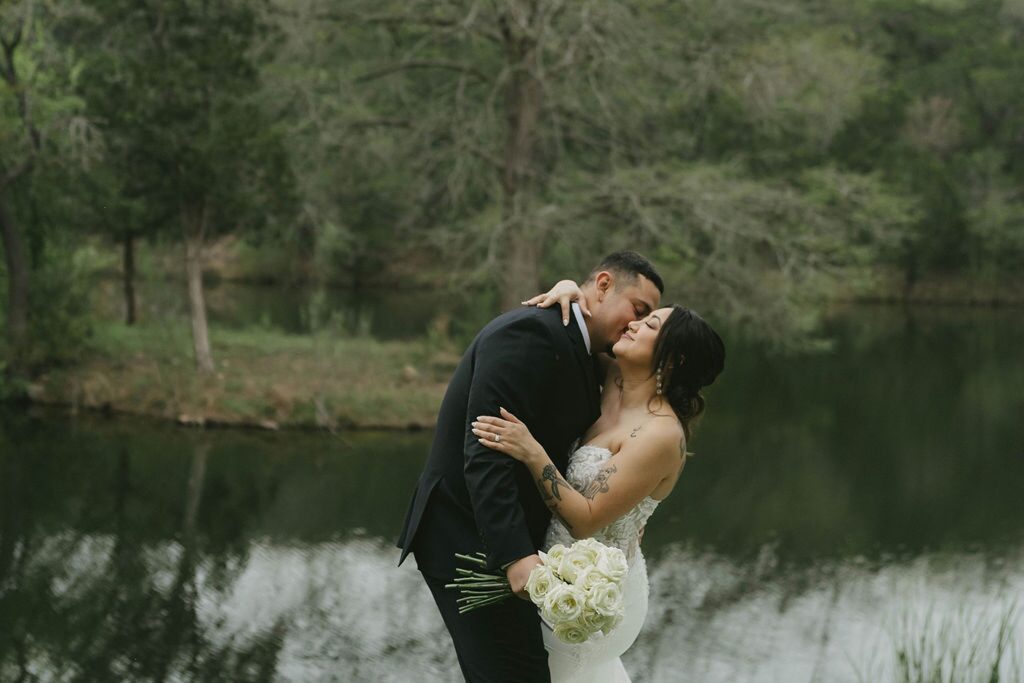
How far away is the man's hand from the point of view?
122 inches

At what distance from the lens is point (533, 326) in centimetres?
Answer: 319

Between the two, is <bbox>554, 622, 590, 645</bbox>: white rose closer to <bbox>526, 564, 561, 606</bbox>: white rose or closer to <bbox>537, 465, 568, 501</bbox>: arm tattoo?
<bbox>526, 564, 561, 606</bbox>: white rose

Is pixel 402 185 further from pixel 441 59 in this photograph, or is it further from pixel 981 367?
pixel 981 367

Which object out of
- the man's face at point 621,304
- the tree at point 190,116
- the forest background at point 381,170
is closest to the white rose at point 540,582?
the man's face at point 621,304

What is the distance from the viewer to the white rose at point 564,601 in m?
2.98

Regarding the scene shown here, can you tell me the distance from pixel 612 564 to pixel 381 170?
53.3 feet

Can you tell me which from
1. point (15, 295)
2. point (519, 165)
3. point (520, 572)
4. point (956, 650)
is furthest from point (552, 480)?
point (519, 165)

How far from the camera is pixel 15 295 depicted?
14.9 meters

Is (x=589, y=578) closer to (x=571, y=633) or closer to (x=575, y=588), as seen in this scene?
(x=575, y=588)

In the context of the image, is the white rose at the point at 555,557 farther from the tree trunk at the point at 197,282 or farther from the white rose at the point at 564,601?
the tree trunk at the point at 197,282

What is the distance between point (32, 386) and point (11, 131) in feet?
10.2

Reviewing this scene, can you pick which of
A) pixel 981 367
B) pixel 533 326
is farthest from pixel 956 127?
pixel 533 326

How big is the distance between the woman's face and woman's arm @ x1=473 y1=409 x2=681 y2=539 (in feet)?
0.62

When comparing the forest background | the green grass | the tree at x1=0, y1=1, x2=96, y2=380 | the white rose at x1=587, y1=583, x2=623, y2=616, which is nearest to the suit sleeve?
the white rose at x1=587, y1=583, x2=623, y2=616
